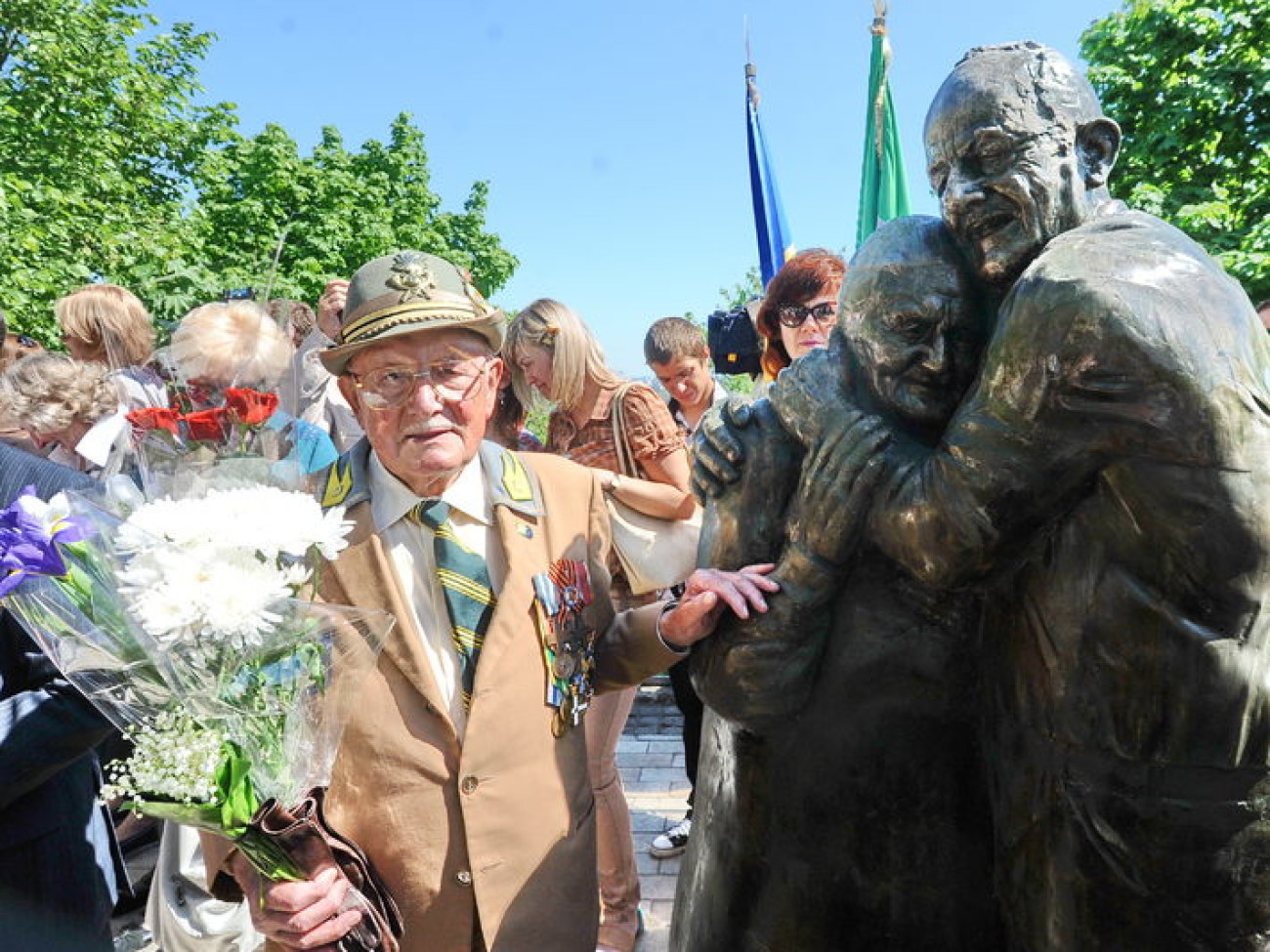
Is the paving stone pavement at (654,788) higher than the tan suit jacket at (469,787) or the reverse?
the reverse

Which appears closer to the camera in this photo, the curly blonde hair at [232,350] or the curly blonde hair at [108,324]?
the curly blonde hair at [232,350]

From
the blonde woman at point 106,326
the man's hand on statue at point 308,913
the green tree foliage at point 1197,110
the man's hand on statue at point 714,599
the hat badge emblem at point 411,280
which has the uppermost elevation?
the green tree foliage at point 1197,110

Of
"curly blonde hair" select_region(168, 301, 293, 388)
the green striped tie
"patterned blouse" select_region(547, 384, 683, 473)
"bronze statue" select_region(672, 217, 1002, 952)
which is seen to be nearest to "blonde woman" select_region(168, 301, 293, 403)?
"curly blonde hair" select_region(168, 301, 293, 388)

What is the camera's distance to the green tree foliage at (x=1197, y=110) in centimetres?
1688

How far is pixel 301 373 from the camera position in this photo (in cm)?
462

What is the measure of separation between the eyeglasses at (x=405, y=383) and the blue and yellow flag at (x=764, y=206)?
583 cm

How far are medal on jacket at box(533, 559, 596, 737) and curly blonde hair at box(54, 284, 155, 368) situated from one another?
3.38 metres

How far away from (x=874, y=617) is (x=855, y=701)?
14 cm

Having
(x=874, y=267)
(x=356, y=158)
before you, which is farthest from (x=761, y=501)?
(x=356, y=158)

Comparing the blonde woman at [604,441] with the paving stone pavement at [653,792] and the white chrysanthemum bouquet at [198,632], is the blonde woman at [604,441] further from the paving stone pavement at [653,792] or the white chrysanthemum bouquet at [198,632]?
the white chrysanthemum bouquet at [198,632]

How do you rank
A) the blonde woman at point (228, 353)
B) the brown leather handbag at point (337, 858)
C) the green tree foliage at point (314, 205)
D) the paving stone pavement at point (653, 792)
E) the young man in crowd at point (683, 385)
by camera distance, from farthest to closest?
the green tree foliage at point (314, 205) < the young man in crowd at point (683, 385) < the paving stone pavement at point (653, 792) < the blonde woman at point (228, 353) < the brown leather handbag at point (337, 858)

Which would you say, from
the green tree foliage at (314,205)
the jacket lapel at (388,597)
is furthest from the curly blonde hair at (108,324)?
the green tree foliage at (314,205)

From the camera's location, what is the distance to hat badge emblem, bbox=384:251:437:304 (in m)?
2.09

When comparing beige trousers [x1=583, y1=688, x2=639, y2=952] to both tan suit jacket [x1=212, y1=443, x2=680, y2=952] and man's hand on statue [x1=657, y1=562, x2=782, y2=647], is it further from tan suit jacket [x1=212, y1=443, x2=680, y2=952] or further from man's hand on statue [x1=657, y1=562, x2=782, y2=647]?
man's hand on statue [x1=657, y1=562, x2=782, y2=647]
